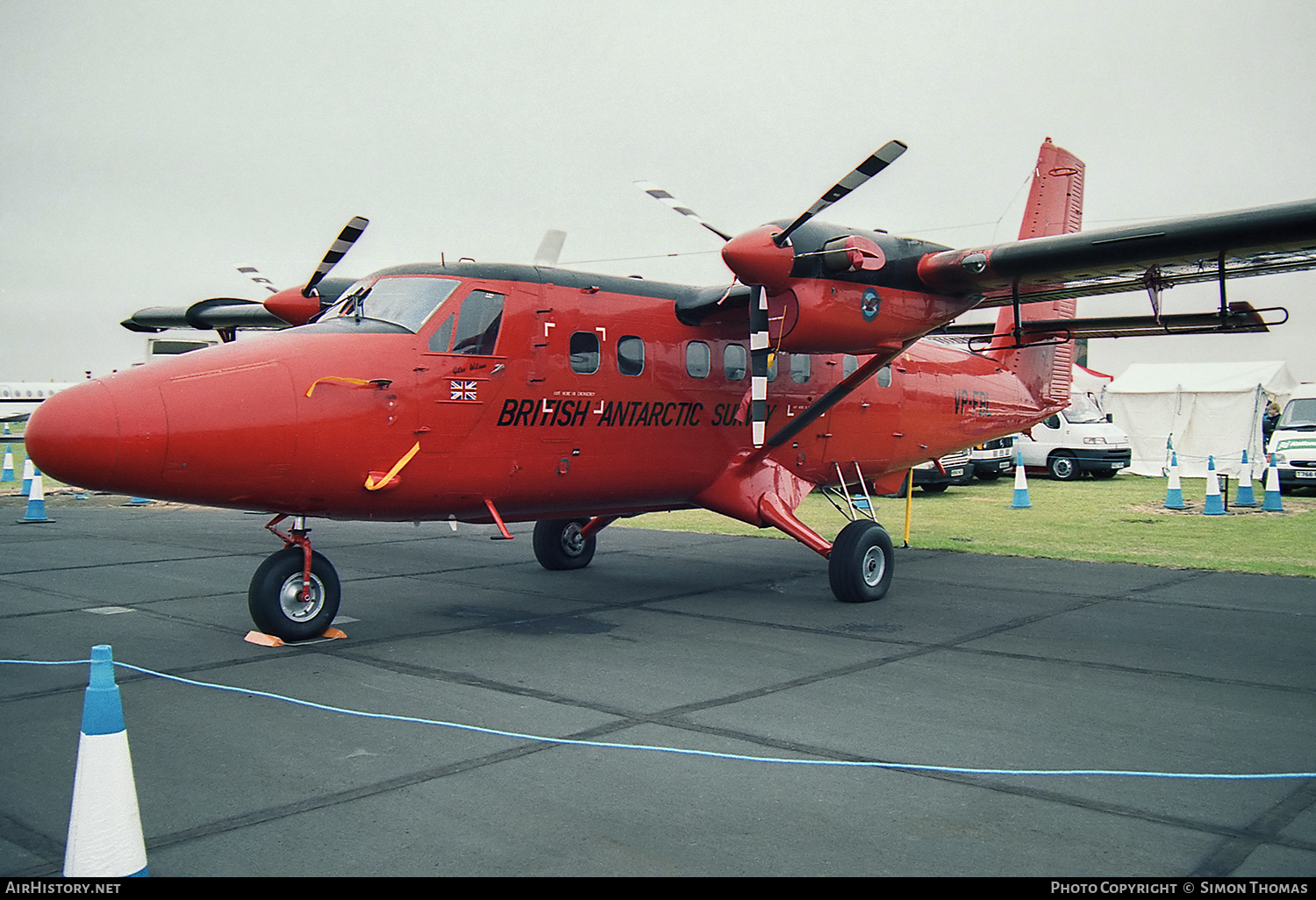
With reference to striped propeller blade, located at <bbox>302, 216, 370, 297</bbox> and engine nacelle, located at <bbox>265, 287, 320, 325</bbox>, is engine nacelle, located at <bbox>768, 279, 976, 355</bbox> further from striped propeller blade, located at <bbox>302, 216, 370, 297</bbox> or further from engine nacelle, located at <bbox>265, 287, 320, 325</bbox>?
engine nacelle, located at <bbox>265, 287, 320, 325</bbox>

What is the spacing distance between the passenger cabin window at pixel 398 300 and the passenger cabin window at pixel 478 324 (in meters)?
0.22

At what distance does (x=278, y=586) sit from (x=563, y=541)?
493cm

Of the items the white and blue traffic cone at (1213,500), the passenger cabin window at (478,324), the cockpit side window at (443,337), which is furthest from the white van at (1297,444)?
the cockpit side window at (443,337)

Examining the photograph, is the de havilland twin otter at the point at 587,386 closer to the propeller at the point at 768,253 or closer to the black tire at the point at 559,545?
the propeller at the point at 768,253

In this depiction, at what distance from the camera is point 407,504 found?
8312mm

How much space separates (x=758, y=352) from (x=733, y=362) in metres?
1.38

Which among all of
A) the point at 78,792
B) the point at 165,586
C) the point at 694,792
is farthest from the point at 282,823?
the point at 165,586

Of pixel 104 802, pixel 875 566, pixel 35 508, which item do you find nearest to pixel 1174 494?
pixel 875 566

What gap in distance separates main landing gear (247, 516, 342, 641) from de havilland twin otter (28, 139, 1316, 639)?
0.02 metres

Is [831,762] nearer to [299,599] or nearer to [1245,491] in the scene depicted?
[299,599]

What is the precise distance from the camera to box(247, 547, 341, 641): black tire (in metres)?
8.02

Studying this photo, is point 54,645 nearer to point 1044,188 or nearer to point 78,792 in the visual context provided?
point 78,792

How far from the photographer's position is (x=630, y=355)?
31.7 ft

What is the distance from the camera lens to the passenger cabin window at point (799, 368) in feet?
36.3
